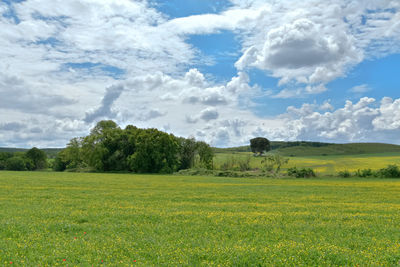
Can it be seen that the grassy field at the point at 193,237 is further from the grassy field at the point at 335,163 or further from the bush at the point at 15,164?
the bush at the point at 15,164

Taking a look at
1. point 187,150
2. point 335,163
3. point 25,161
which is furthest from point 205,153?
point 25,161

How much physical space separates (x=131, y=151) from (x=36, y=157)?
55.4 metres

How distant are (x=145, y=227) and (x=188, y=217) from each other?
3.61 m

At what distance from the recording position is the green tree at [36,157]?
136500mm

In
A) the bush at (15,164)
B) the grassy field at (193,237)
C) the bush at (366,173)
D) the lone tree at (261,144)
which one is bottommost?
the bush at (366,173)

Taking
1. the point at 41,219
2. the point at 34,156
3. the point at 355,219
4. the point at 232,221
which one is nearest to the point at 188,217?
the point at 232,221

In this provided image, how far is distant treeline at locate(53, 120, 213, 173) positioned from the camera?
100 metres

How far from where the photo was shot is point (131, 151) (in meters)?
107

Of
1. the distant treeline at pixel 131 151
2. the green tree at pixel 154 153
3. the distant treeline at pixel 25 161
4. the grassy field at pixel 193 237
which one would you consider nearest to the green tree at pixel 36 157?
the distant treeline at pixel 25 161

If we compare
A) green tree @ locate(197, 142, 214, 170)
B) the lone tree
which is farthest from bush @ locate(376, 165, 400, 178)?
the lone tree

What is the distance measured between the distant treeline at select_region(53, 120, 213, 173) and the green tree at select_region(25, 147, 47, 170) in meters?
29.3

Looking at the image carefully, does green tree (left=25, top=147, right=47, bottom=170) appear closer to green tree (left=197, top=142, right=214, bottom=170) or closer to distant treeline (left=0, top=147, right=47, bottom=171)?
distant treeline (left=0, top=147, right=47, bottom=171)

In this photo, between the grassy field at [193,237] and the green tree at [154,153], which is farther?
the green tree at [154,153]

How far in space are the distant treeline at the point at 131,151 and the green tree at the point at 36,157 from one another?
29306mm
